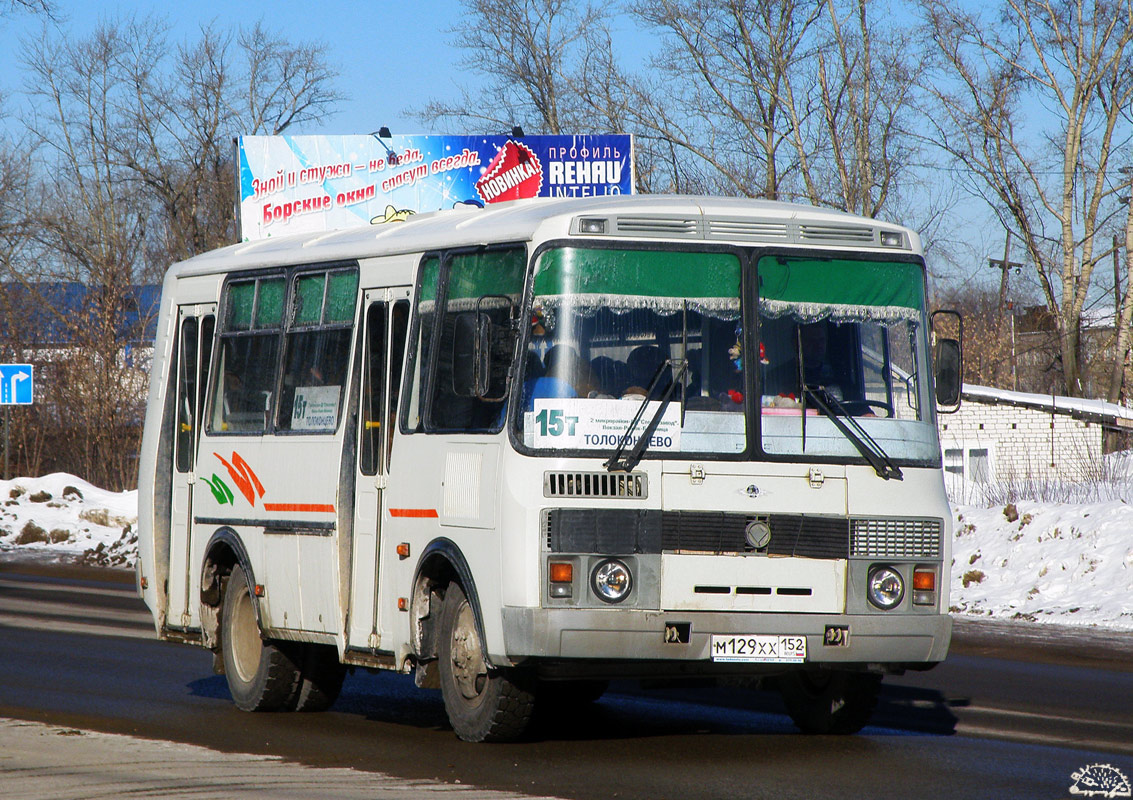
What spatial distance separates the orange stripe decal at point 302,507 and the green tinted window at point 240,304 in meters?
1.42

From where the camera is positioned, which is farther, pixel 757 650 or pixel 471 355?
pixel 471 355

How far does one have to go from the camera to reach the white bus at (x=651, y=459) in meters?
8.38

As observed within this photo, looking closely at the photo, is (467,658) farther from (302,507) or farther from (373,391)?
(302,507)

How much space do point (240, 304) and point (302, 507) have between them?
76.0 inches

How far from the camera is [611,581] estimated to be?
8.34 metres

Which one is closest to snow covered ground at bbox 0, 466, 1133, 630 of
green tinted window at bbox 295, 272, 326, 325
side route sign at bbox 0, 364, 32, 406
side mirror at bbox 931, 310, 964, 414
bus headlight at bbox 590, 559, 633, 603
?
side mirror at bbox 931, 310, 964, 414

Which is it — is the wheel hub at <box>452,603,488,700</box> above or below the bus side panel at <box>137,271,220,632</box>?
below

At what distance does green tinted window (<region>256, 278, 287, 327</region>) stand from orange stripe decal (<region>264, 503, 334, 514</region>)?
124 cm

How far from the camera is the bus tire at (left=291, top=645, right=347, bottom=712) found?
11.1 meters

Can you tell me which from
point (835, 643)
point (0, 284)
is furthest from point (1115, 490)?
point (0, 284)

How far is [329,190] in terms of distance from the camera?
32.8m

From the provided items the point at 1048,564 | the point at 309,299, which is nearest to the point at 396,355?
the point at 309,299

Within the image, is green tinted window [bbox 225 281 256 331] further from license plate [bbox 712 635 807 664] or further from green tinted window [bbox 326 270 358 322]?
license plate [bbox 712 635 807 664]

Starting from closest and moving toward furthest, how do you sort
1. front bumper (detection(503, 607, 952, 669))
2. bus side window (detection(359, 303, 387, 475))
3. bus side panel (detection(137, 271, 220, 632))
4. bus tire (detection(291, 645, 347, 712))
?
front bumper (detection(503, 607, 952, 669))
bus side window (detection(359, 303, 387, 475))
bus tire (detection(291, 645, 347, 712))
bus side panel (detection(137, 271, 220, 632))
